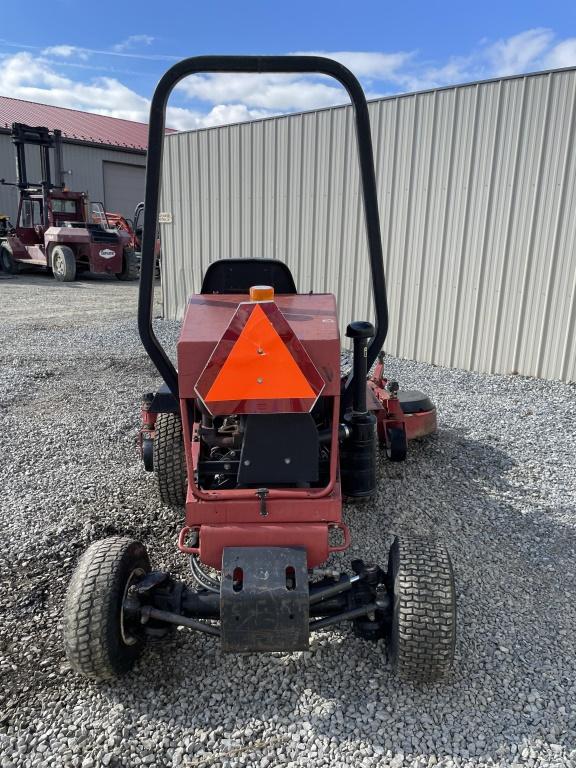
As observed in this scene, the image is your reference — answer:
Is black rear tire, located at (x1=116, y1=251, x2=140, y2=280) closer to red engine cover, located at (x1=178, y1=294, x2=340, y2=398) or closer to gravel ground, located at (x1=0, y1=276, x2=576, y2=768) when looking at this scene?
gravel ground, located at (x1=0, y1=276, x2=576, y2=768)

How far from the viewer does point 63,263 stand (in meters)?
14.5

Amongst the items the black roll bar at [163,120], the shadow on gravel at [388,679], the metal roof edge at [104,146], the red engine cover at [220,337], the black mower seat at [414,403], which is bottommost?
the shadow on gravel at [388,679]

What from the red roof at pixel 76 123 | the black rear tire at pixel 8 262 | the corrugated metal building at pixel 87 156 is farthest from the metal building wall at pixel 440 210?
the red roof at pixel 76 123

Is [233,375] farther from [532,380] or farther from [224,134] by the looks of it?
[224,134]

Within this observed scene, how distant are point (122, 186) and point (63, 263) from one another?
10.4m

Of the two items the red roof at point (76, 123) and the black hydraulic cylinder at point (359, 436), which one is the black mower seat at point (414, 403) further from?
the red roof at point (76, 123)

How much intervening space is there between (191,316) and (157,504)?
1.47 meters

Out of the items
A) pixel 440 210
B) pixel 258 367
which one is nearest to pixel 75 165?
pixel 440 210

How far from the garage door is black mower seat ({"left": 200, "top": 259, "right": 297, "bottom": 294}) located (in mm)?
22045

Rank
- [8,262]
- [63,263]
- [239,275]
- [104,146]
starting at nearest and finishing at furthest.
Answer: [239,275] < [63,263] < [8,262] < [104,146]

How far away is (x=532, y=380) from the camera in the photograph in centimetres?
601

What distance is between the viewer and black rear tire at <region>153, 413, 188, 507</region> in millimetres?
3180

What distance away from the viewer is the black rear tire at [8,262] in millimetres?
15602

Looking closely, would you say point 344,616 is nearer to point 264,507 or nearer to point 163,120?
point 264,507
